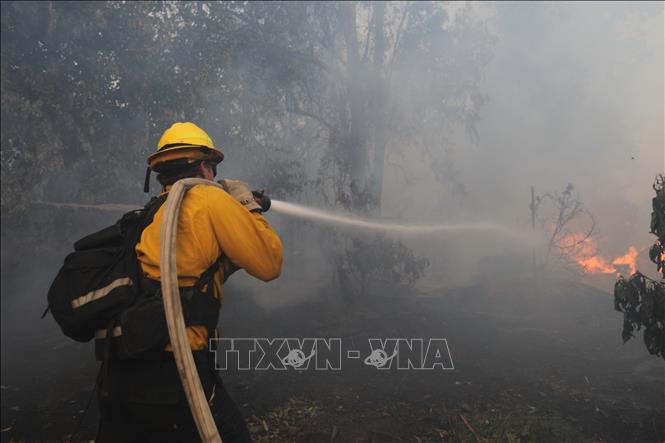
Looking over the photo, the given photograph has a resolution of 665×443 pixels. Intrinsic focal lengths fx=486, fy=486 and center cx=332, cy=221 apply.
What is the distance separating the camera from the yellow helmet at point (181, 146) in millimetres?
2287

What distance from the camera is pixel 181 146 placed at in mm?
2283

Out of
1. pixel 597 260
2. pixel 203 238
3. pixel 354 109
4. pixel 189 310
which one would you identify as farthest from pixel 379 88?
pixel 189 310

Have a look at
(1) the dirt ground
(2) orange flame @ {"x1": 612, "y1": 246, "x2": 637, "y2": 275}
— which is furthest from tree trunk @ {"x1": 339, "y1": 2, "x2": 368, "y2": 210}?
(2) orange flame @ {"x1": 612, "y1": 246, "x2": 637, "y2": 275}

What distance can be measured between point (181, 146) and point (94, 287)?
0.74m

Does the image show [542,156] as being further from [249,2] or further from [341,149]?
[249,2]

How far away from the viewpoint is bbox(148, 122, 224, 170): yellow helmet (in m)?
2.29

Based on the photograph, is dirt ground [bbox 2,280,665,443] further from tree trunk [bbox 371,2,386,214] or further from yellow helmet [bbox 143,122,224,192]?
tree trunk [bbox 371,2,386,214]

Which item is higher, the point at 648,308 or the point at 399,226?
the point at 399,226

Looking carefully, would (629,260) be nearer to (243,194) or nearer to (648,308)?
(648,308)

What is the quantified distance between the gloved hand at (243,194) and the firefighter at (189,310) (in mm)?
71

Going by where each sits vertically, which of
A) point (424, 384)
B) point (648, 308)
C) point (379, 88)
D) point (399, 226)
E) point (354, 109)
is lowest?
point (424, 384)

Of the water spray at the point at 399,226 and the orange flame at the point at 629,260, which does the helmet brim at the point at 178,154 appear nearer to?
the water spray at the point at 399,226

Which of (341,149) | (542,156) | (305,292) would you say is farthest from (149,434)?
(542,156)

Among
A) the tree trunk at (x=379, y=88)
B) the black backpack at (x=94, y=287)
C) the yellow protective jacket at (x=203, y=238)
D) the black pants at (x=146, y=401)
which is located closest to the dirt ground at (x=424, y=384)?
the black pants at (x=146, y=401)
